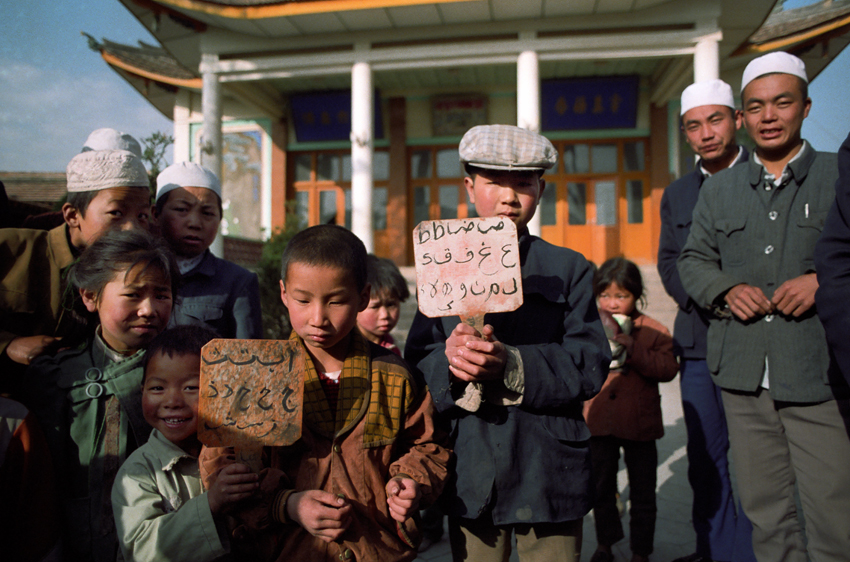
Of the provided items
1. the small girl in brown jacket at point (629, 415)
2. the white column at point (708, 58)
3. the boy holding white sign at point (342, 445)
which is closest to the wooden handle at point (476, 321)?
the boy holding white sign at point (342, 445)

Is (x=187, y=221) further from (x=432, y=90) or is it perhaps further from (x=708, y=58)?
(x=432, y=90)

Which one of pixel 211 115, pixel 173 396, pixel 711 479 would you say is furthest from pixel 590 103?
pixel 173 396

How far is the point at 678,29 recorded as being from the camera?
9141 millimetres

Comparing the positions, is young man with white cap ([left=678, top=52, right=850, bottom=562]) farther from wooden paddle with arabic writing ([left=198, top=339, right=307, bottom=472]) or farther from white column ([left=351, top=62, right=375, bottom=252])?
white column ([left=351, top=62, right=375, bottom=252])

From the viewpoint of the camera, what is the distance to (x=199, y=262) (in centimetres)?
232

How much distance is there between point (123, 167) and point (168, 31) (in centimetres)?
982

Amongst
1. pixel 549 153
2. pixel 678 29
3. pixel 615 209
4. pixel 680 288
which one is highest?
pixel 678 29

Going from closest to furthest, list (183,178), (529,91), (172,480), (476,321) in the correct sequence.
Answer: (476,321), (172,480), (183,178), (529,91)

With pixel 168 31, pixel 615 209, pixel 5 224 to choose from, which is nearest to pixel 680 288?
pixel 5 224

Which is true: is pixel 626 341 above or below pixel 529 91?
below

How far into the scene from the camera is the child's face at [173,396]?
158 cm

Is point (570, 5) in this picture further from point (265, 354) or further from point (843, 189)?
point (265, 354)

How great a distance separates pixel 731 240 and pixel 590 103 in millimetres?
9973

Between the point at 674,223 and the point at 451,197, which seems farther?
the point at 451,197
